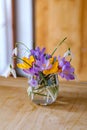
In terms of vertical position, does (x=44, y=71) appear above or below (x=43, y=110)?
above

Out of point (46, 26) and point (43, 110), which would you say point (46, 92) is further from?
point (46, 26)

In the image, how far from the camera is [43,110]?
1.22 m

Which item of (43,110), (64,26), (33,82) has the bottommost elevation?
(43,110)

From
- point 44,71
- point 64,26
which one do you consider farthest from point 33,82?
point 64,26

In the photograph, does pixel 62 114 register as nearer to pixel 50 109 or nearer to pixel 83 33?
pixel 50 109

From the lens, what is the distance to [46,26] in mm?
2928

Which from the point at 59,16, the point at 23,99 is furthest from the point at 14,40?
the point at 23,99

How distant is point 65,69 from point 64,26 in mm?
1730

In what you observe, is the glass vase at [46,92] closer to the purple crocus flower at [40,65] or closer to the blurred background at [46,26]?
the purple crocus flower at [40,65]

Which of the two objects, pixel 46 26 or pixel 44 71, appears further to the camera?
pixel 46 26

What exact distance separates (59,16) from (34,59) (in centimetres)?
173

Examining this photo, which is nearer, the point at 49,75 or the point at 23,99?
the point at 49,75

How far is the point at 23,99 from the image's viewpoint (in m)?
1.33

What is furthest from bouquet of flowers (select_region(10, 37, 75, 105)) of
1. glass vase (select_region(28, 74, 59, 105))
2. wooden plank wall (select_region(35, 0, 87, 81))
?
wooden plank wall (select_region(35, 0, 87, 81))
